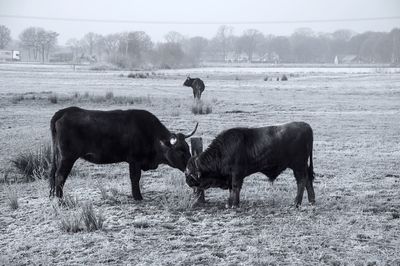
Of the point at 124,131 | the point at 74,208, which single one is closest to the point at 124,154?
the point at 124,131

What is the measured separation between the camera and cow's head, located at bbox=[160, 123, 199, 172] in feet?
27.1

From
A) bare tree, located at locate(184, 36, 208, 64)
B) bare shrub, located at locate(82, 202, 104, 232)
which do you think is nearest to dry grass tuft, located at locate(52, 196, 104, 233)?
bare shrub, located at locate(82, 202, 104, 232)

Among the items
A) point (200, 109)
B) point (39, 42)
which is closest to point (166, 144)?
point (200, 109)

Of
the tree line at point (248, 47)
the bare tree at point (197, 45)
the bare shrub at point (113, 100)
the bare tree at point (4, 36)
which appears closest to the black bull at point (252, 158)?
the bare shrub at point (113, 100)

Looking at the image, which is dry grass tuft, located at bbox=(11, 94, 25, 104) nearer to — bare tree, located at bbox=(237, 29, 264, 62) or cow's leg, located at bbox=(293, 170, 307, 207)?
cow's leg, located at bbox=(293, 170, 307, 207)

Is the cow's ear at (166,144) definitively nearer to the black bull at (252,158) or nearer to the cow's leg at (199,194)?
the black bull at (252,158)

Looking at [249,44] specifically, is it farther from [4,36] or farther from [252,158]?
[252,158]

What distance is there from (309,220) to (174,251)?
6.99ft

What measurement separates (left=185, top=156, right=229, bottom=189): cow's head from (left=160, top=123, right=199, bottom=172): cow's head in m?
0.37

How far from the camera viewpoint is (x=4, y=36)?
519 feet

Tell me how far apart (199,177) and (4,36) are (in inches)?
6473

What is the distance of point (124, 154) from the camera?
8.25 m

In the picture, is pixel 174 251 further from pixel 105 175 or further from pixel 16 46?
pixel 16 46

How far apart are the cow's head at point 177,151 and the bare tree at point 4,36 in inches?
6342
